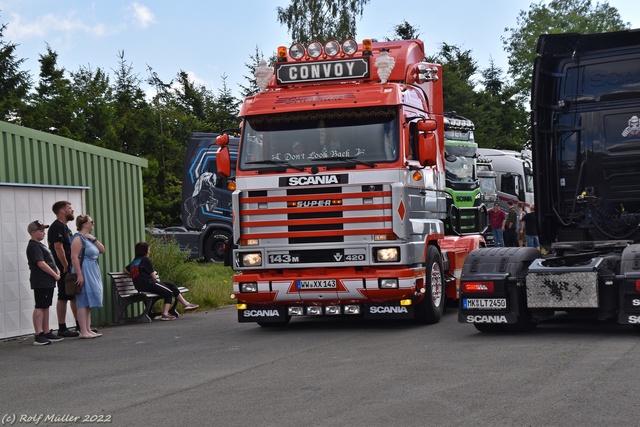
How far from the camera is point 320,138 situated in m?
14.1

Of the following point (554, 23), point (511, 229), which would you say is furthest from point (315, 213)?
point (554, 23)

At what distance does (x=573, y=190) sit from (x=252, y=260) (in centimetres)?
446

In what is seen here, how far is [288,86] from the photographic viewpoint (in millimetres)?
14984

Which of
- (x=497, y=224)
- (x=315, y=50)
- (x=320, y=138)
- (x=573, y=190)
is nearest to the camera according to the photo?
(x=573, y=190)

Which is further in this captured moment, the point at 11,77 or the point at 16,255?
the point at 11,77

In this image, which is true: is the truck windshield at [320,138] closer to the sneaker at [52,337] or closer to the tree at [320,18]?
the sneaker at [52,337]

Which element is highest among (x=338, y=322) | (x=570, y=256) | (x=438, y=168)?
(x=438, y=168)

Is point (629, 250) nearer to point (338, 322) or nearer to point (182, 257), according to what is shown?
point (338, 322)

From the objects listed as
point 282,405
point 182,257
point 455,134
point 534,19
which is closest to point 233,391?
point 282,405

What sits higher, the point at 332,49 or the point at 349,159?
the point at 332,49

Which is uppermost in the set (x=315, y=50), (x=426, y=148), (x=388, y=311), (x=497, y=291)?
(x=315, y=50)

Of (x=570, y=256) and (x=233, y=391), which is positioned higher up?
(x=570, y=256)

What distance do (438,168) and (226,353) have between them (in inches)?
201

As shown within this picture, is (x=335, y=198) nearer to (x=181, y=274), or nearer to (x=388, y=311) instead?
(x=388, y=311)
